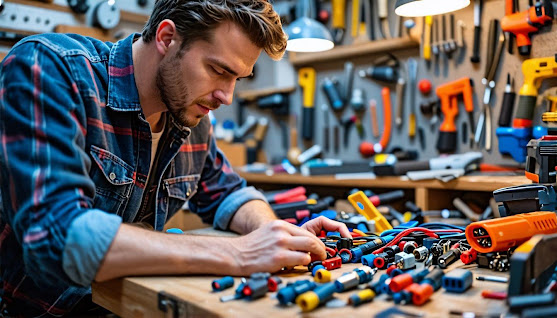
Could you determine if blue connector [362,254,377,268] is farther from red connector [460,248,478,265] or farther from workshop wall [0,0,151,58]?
workshop wall [0,0,151,58]

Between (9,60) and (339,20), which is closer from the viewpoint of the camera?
(9,60)

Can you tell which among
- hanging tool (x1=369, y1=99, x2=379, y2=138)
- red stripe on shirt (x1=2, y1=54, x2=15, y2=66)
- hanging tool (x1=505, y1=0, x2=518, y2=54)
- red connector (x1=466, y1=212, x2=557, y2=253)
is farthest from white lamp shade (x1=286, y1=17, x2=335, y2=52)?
red connector (x1=466, y1=212, x2=557, y2=253)

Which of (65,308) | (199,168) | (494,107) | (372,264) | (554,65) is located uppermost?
(554,65)

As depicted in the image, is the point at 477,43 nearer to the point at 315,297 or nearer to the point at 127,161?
the point at 127,161

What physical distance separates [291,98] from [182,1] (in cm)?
196

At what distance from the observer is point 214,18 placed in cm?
126

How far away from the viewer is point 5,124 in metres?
0.98

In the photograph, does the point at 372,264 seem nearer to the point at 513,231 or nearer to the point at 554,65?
the point at 513,231

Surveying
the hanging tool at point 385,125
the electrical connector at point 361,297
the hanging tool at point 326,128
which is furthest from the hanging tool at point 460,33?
the electrical connector at point 361,297

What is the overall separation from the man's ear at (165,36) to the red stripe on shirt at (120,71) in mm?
96

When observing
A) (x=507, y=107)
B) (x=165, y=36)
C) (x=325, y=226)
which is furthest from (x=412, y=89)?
(x=165, y=36)

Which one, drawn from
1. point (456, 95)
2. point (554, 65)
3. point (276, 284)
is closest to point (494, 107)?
point (456, 95)

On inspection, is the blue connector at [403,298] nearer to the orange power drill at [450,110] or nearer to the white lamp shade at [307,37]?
the white lamp shade at [307,37]

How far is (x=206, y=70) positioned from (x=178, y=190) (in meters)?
0.44
